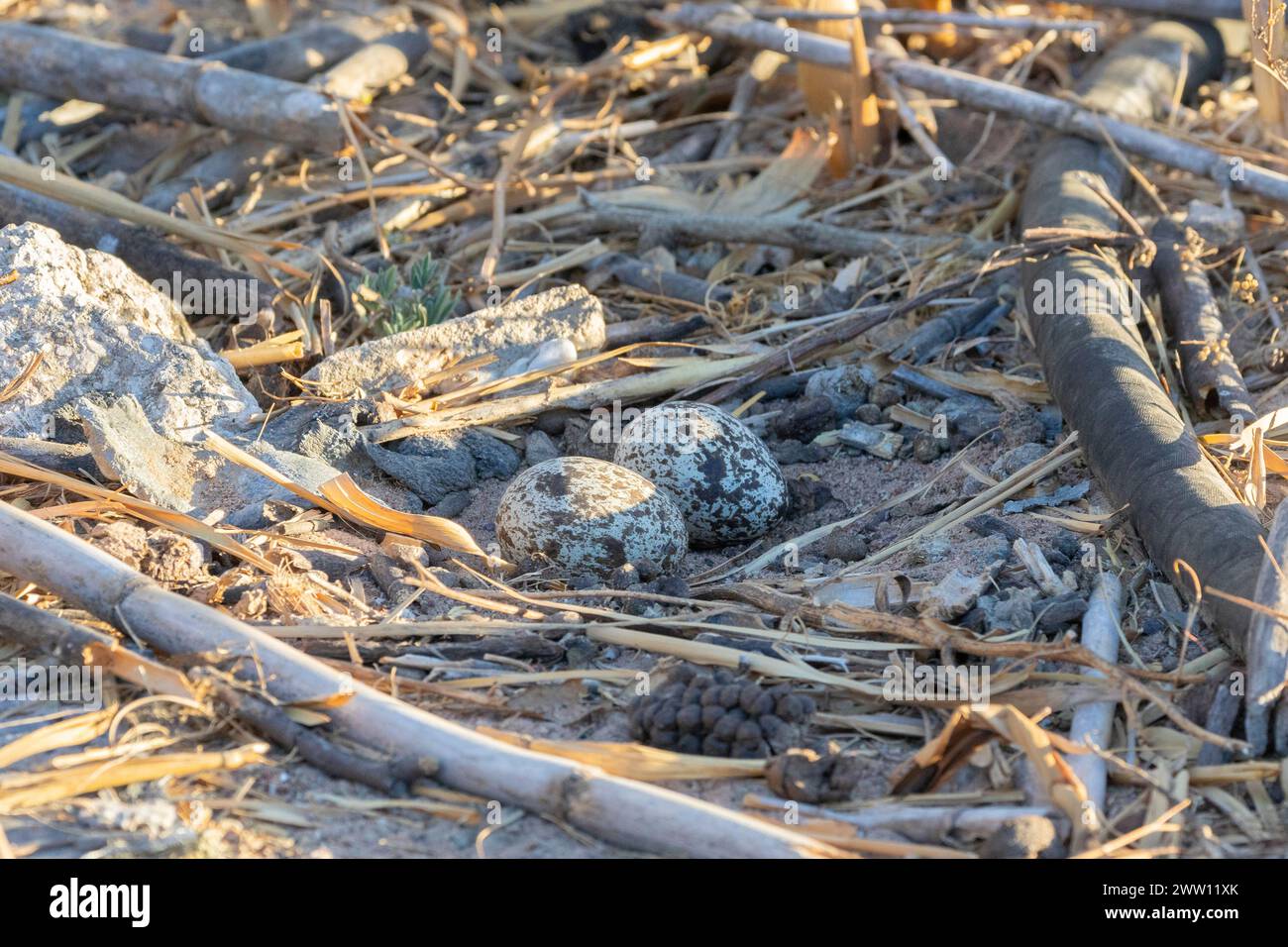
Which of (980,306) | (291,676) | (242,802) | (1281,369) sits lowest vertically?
(242,802)

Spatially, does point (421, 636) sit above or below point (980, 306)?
below

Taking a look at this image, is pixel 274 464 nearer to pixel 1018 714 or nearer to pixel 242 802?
pixel 242 802

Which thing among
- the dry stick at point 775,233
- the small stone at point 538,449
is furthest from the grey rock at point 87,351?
the dry stick at point 775,233

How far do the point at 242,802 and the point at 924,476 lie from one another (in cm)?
261

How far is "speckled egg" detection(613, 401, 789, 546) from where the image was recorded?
4289mm

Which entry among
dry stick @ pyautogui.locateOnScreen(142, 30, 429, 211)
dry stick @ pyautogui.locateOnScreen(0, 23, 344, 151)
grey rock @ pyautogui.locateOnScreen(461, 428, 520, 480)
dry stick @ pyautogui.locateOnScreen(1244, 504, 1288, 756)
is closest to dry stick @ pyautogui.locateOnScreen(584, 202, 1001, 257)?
dry stick @ pyautogui.locateOnScreen(0, 23, 344, 151)

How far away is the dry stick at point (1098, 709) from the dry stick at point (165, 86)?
13.1 feet

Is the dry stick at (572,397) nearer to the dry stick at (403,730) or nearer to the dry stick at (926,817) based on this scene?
the dry stick at (403,730)

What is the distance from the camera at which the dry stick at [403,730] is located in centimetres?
272

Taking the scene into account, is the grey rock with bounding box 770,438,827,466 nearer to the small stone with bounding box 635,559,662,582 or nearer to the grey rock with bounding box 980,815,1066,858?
the small stone with bounding box 635,559,662,582

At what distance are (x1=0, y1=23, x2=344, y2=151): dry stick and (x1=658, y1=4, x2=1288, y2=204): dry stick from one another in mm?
2175

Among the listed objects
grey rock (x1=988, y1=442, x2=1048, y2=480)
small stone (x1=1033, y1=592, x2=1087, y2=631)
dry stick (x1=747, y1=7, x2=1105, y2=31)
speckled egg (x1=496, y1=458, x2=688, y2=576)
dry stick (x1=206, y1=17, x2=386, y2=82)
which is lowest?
small stone (x1=1033, y1=592, x2=1087, y2=631)

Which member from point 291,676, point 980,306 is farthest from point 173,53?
point 291,676

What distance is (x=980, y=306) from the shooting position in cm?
533
